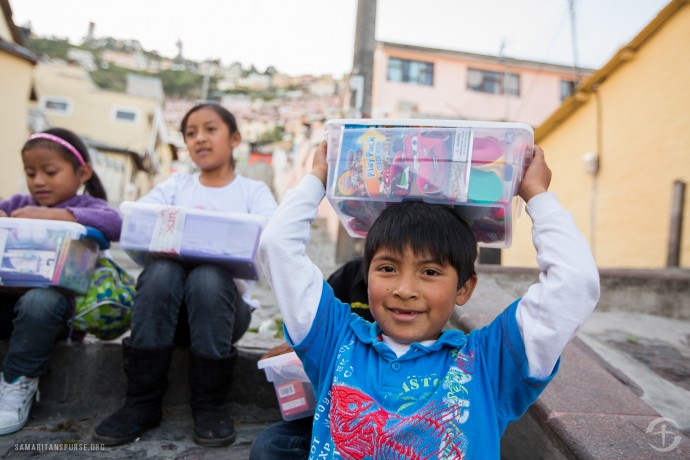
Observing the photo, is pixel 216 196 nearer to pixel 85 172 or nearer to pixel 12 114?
pixel 85 172

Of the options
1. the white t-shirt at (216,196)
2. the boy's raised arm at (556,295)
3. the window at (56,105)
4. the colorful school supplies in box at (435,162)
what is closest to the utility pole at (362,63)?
the white t-shirt at (216,196)

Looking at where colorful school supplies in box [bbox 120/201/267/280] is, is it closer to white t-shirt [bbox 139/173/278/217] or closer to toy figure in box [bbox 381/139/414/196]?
white t-shirt [bbox 139/173/278/217]

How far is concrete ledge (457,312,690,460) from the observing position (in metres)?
1.43

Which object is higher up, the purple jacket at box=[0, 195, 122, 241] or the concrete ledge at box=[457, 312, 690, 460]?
the purple jacket at box=[0, 195, 122, 241]

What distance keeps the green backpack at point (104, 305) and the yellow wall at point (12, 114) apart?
454 inches

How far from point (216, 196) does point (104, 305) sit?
0.75m

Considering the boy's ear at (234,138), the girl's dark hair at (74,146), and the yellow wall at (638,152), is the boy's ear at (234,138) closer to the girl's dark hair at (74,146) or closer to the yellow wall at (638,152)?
the girl's dark hair at (74,146)

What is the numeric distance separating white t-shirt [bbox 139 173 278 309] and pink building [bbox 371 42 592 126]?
1895cm

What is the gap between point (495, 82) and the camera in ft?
77.5

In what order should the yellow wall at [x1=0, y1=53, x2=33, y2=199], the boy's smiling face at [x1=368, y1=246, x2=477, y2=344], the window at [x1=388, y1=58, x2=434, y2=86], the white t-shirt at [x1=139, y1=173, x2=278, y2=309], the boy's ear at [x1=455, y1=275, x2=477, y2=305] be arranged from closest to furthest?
1. the boy's smiling face at [x1=368, y1=246, x2=477, y2=344]
2. the boy's ear at [x1=455, y1=275, x2=477, y2=305]
3. the white t-shirt at [x1=139, y1=173, x2=278, y2=309]
4. the yellow wall at [x1=0, y1=53, x2=33, y2=199]
5. the window at [x1=388, y1=58, x2=434, y2=86]

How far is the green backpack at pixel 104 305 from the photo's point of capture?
214cm

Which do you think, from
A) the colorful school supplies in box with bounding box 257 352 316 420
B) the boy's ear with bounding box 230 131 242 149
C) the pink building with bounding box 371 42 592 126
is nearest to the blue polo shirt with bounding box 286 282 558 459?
the colorful school supplies in box with bounding box 257 352 316 420

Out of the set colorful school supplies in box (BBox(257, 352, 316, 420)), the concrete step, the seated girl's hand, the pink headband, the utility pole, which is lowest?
the concrete step

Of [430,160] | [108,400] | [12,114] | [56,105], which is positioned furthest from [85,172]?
[56,105]
